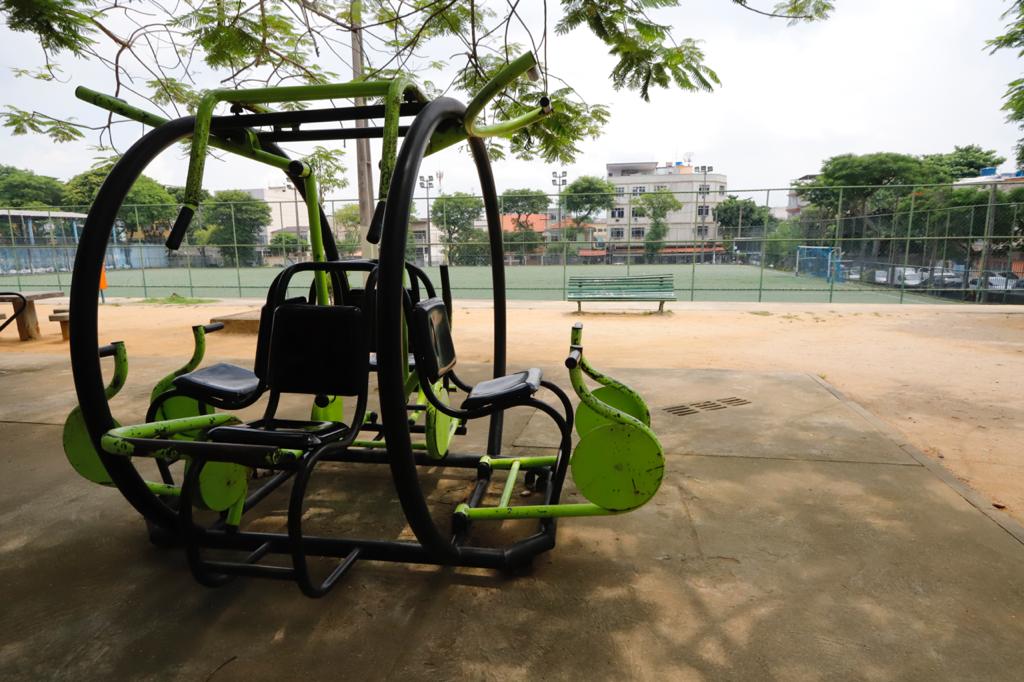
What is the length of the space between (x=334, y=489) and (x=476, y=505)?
804 millimetres

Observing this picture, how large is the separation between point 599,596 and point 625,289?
10019mm

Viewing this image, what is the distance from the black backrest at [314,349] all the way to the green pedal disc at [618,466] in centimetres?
97

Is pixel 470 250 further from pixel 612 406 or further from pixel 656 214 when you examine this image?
pixel 612 406

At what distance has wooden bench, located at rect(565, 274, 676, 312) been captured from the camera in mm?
11156

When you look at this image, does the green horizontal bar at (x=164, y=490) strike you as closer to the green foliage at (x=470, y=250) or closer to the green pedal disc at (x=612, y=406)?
the green pedal disc at (x=612, y=406)

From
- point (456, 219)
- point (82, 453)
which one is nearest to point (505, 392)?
point (82, 453)

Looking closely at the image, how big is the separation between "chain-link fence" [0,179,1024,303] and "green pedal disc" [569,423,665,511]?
10226 millimetres

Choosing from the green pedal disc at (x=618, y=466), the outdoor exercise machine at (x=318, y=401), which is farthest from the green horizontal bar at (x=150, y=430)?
the green pedal disc at (x=618, y=466)

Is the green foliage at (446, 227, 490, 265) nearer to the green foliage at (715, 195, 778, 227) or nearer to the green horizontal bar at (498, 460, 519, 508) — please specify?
the green foliage at (715, 195, 778, 227)

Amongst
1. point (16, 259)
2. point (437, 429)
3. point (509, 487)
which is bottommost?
point (509, 487)

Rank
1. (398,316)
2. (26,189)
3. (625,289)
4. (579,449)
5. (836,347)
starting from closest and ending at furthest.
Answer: (398,316)
(579,449)
(836,347)
(625,289)
(26,189)

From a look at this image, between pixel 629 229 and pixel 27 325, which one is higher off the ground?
pixel 629 229

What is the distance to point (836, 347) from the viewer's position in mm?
6930

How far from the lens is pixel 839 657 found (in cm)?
159
